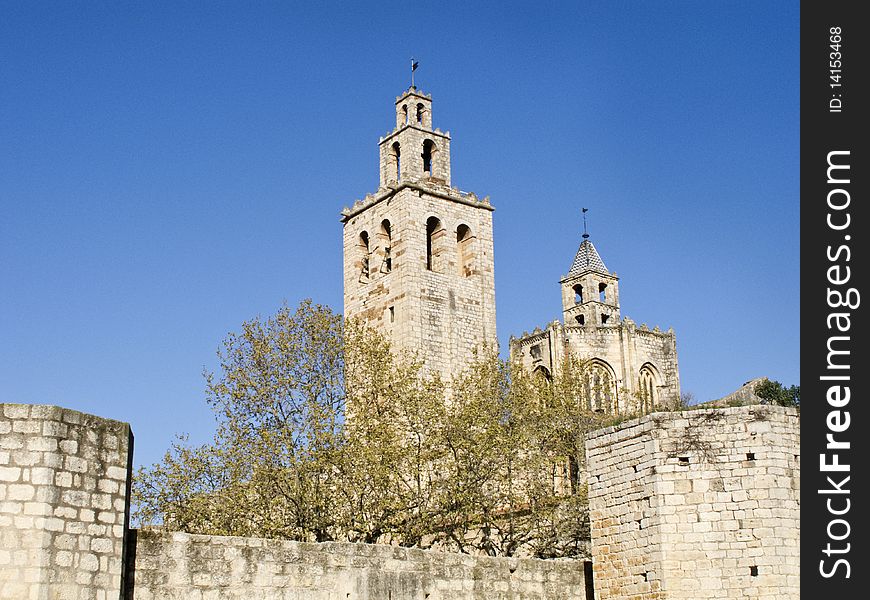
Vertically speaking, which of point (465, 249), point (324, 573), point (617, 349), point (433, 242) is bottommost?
point (324, 573)

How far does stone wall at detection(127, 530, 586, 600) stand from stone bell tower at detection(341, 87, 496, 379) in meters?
26.0

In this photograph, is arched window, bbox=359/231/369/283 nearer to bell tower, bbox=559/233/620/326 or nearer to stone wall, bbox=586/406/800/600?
bell tower, bbox=559/233/620/326

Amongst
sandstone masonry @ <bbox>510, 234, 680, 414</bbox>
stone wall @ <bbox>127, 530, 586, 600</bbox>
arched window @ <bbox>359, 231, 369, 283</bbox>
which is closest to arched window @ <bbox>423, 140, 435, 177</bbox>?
arched window @ <bbox>359, 231, 369, 283</bbox>

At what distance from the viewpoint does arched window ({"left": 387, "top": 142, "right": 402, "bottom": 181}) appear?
45.6 metres

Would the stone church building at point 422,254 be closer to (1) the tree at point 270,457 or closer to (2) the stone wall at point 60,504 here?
(1) the tree at point 270,457

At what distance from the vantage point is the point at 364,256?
45500mm

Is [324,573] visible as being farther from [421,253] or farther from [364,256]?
[364,256]

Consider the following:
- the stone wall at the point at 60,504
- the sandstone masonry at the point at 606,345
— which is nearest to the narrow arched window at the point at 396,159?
the sandstone masonry at the point at 606,345

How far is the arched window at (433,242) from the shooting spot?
4416cm

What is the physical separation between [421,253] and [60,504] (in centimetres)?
3354

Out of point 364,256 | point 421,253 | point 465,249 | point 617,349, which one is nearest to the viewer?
point 421,253

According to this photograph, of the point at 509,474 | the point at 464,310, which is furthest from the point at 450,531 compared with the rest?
the point at 464,310

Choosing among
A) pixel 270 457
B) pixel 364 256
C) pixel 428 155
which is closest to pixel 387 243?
pixel 364 256
